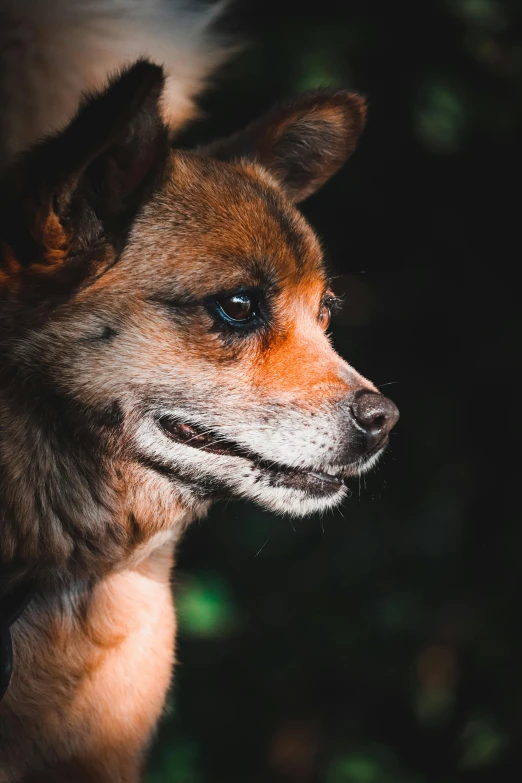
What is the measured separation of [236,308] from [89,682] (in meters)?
0.70

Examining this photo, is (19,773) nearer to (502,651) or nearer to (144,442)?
(144,442)

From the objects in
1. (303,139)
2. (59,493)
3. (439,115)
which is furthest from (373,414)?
(439,115)

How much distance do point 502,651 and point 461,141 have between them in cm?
119

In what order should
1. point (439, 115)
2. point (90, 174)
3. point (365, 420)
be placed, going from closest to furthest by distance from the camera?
point (90, 174)
point (365, 420)
point (439, 115)

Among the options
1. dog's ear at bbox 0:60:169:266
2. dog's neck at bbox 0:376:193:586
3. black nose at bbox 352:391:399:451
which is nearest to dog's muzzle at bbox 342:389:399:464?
black nose at bbox 352:391:399:451

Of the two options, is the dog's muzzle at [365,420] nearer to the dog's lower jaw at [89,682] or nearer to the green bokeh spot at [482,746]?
the dog's lower jaw at [89,682]

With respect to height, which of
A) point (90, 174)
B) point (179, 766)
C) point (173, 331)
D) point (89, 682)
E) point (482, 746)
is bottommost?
point (179, 766)

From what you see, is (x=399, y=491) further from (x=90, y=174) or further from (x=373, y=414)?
(x=90, y=174)

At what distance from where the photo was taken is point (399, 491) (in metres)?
2.17

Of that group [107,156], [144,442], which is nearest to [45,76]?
[107,156]

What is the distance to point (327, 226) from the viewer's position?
7.29 feet

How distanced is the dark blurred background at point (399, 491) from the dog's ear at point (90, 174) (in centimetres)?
64

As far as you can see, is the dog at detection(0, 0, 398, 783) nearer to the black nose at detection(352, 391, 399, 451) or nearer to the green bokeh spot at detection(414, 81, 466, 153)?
the black nose at detection(352, 391, 399, 451)

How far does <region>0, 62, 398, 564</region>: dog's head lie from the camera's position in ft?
4.40
